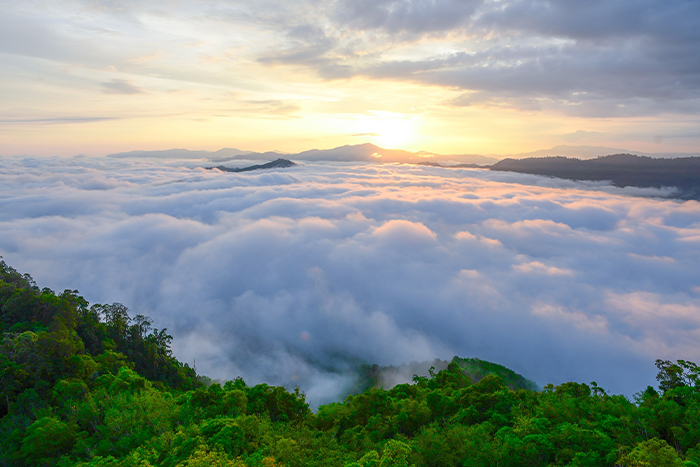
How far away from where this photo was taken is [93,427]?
2792cm

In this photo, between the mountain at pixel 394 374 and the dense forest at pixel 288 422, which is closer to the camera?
the dense forest at pixel 288 422

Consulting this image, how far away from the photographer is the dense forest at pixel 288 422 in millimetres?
23141

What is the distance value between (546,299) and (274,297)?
394ft

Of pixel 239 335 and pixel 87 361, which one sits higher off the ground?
pixel 87 361

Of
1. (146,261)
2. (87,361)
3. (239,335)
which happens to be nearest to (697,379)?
(87,361)

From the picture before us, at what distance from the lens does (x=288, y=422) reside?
35.0m

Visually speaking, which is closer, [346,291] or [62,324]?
[62,324]

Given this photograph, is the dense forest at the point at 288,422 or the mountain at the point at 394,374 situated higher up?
the dense forest at the point at 288,422

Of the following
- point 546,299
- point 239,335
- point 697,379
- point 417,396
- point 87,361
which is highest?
point 697,379

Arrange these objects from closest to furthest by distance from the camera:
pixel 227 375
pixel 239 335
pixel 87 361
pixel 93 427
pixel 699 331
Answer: pixel 93 427 → pixel 87 361 → pixel 227 375 → pixel 699 331 → pixel 239 335

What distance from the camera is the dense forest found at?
2314cm

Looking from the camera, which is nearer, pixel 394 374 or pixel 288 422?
pixel 288 422

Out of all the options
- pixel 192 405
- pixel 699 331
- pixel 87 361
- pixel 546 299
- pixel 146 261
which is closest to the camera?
pixel 192 405

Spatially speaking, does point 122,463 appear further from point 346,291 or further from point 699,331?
point 699,331
